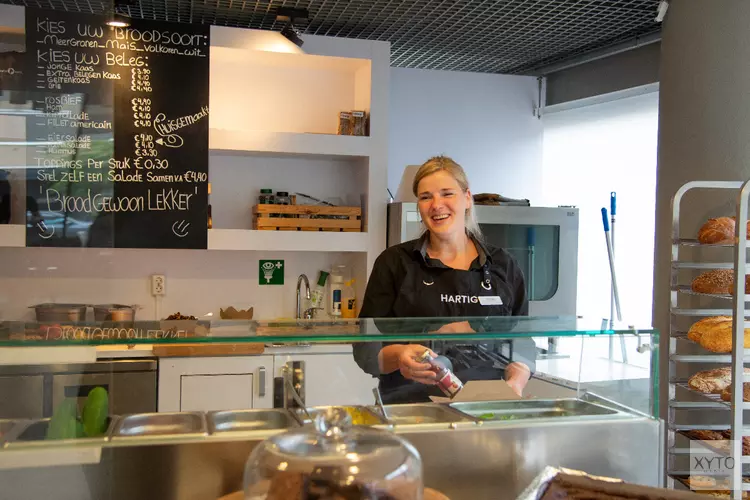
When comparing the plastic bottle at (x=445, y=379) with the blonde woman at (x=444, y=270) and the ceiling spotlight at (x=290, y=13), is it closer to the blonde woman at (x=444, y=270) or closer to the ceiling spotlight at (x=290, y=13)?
the blonde woman at (x=444, y=270)

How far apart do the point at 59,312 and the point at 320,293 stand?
1.54 m

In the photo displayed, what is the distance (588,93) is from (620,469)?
3902 millimetres

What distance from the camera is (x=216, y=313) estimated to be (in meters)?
4.72

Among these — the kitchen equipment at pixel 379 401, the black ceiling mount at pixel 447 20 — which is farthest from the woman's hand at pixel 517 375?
the black ceiling mount at pixel 447 20

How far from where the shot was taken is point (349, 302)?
4766 mm

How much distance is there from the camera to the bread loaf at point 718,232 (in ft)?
9.45

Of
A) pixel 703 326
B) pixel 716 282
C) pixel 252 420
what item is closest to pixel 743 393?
pixel 703 326

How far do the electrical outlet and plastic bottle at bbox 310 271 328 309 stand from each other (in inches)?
35.9

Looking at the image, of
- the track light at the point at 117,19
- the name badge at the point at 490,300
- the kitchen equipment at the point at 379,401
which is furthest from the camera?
the track light at the point at 117,19

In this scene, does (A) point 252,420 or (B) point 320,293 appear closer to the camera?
(A) point 252,420

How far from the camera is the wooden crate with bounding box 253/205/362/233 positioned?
444 cm

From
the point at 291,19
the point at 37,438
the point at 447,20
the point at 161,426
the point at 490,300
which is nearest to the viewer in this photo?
the point at 37,438

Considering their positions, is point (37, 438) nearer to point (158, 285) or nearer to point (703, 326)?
point (703, 326)

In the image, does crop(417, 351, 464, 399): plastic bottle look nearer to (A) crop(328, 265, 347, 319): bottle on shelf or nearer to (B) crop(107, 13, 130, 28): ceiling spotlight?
(A) crop(328, 265, 347, 319): bottle on shelf
